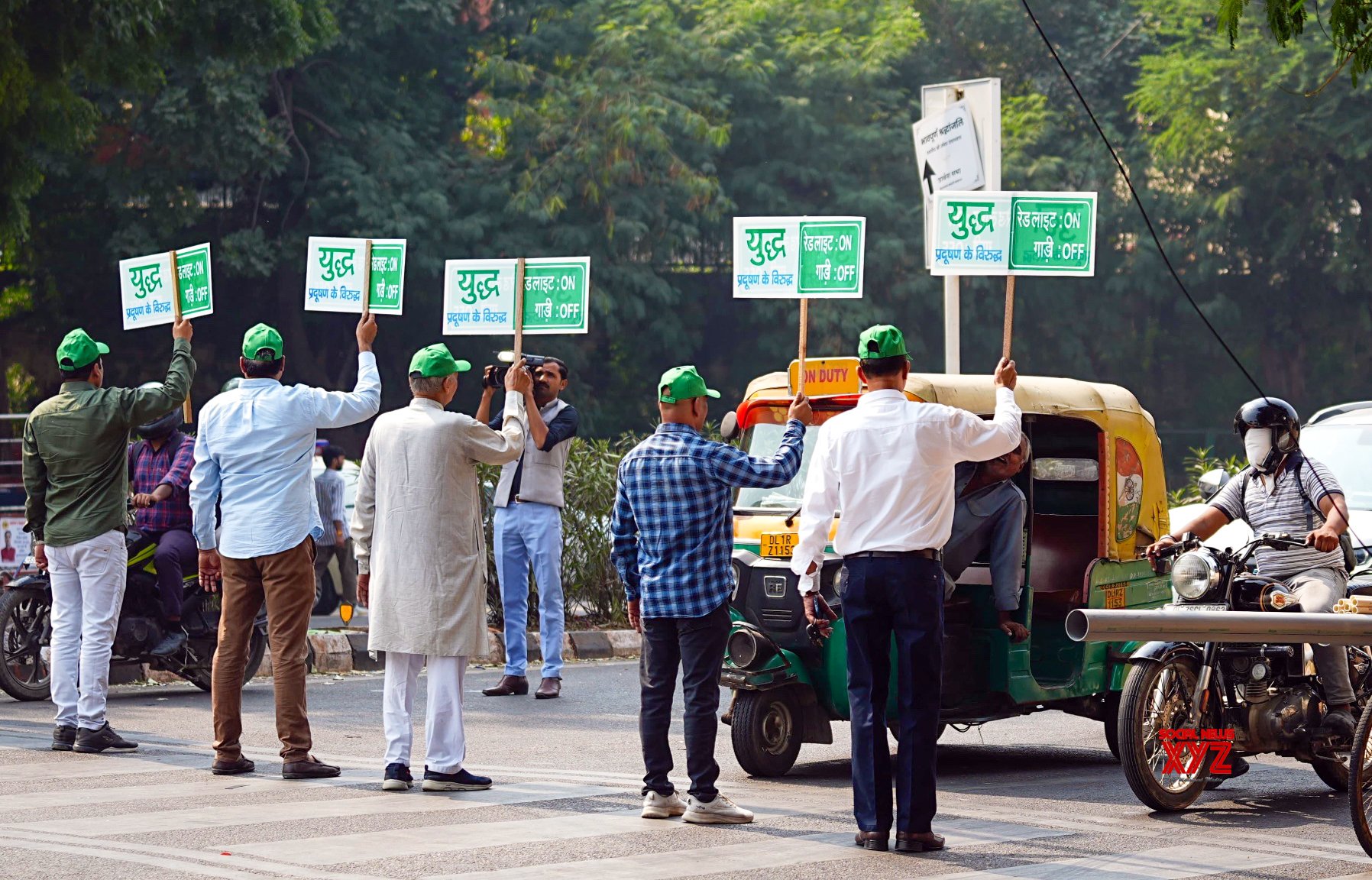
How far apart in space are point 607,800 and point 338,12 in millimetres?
24329

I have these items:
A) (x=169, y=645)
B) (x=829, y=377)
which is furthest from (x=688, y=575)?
(x=169, y=645)

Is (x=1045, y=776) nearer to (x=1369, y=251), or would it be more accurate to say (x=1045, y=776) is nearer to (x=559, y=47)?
(x=559, y=47)

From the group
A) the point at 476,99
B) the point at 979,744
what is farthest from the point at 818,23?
the point at 979,744

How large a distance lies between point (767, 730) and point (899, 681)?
1.94 metres

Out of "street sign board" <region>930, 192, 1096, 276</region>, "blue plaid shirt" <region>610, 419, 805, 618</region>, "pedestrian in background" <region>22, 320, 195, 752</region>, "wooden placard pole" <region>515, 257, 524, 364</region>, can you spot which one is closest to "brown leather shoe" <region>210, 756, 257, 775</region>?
"pedestrian in background" <region>22, 320, 195, 752</region>

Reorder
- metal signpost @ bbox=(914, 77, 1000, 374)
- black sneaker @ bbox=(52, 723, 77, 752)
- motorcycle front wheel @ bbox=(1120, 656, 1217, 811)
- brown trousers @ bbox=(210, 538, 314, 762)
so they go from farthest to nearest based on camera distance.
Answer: metal signpost @ bbox=(914, 77, 1000, 374)
black sneaker @ bbox=(52, 723, 77, 752)
brown trousers @ bbox=(210, 538, 314, 762)
motorcycle front wheel @ bbox=(1120, 656, 1217, 811)

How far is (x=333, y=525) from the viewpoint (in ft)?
56.6

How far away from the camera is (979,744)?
997cm

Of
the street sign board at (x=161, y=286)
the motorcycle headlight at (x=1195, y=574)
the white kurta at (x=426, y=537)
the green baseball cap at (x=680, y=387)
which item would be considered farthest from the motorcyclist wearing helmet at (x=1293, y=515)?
the street sign board at (x=161, y=286)

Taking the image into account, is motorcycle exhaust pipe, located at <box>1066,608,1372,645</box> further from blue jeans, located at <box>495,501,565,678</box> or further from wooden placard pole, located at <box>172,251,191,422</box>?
blue jeans, located at <box>495,501,565,678</box>

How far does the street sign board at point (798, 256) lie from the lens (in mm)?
10164

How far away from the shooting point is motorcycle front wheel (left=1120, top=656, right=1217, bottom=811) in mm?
7496

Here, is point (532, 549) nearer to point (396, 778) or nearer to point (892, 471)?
point (396, 778)

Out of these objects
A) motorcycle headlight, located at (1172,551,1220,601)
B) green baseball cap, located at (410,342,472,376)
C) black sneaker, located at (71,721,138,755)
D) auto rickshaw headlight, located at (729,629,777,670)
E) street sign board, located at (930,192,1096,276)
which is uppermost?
street sign board, located at (930,192,1096,276)
